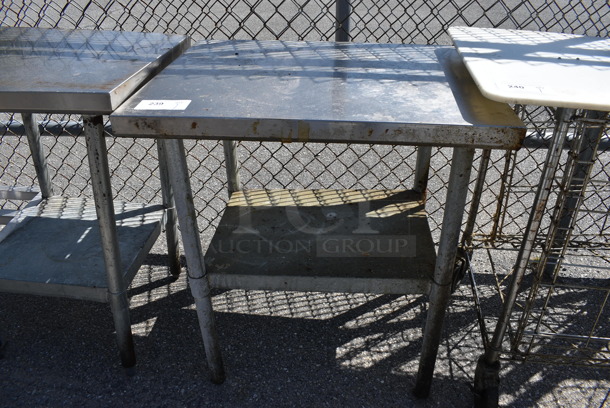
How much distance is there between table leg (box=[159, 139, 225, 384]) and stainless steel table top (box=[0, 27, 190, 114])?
0.82 feet

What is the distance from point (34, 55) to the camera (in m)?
1.94

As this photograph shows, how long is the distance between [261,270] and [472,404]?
3.32 ft

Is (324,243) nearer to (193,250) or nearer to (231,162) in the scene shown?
(193,250)

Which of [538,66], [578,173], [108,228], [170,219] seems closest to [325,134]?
[538,66]

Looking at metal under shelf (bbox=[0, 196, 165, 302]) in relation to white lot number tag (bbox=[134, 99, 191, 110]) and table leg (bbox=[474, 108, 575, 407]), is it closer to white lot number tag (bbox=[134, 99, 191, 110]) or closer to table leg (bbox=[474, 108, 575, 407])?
white lot number tag (bbox=[134, 99, 191, 110])

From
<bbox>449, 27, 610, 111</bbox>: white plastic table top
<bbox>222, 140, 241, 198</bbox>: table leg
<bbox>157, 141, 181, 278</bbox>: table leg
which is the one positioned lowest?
<bbox>157, 141, 181, 278</bbox>: table leg

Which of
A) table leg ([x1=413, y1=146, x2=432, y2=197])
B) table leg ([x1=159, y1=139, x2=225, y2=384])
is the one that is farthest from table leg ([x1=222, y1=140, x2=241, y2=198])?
table leg ([x1=413, y1=146, x2=432, y2=197])

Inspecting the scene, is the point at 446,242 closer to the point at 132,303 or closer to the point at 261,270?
the point at 261,270

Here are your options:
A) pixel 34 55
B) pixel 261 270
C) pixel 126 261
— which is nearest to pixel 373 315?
pixel 261 270

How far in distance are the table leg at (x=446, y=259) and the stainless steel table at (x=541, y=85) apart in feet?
0.67

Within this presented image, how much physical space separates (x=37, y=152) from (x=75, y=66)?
1116mm

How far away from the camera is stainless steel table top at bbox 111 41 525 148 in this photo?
1448 millimetres

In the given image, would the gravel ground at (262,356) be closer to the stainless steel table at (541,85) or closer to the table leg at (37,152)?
the stainless steel table at (541,85)

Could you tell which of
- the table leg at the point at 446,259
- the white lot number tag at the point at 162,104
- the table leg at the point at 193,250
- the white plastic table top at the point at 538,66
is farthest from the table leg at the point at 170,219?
the white plastic table top at the point at 538,66
